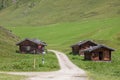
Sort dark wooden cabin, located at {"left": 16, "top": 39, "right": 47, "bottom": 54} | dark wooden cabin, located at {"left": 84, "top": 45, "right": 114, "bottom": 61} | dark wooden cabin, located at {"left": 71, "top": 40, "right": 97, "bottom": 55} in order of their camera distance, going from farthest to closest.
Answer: dark wooden cabin, located at {"left": 71, "top": 40, "right": 97, "bottom": 55} → dark wooden cabin, located at {"left": 16, "top": 39, "right": 47, "bottom": 54} → dark wooden cabin, located at {"left": 84, "top": 45, "right": 114, "bottom": 61}

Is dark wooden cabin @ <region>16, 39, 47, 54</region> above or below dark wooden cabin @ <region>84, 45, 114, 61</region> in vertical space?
above

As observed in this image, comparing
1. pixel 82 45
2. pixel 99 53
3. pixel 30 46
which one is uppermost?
pixel 30 46

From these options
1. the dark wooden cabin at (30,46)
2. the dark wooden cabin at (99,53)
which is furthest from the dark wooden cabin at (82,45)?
the dark wooden cabin at (99,53)

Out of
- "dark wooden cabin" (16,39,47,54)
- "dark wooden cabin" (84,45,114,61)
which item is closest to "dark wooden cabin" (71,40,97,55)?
"dark wooden cabin" (16,39,47,54)

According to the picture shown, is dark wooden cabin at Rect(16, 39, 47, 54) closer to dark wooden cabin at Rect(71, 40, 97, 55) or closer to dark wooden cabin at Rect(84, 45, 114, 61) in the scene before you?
dark wooden cabin at Rect(71, 40, 97, 55)

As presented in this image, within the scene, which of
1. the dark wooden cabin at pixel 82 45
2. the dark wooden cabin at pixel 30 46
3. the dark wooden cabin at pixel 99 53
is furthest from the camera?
the dark wooden cabin at pixel 82 45

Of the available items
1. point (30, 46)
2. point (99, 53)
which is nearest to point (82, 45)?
point (30, 46)

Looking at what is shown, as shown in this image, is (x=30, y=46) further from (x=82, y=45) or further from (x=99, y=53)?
(x=99, y=53)

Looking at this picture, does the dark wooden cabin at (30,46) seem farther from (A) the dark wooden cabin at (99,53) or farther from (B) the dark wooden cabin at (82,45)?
(A) the dark wooden cabin at (99,53)

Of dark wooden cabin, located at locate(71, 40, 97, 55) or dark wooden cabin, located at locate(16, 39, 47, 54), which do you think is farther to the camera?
dark wooden cabin, located at locate(71, 40, 97, 55)

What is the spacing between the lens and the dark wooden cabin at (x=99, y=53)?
10134cm

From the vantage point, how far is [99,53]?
103 meters

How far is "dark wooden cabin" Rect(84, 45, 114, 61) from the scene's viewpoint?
10134 centimetres

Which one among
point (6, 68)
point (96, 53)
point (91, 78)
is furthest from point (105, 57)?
point (91, 78)
